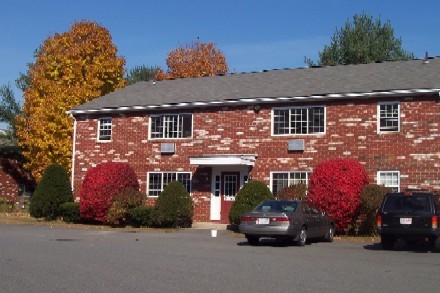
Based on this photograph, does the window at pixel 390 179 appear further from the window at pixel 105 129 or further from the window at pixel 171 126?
the window at pixel 105 129

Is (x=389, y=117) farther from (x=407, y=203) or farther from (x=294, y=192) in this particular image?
(x=407, y=203)

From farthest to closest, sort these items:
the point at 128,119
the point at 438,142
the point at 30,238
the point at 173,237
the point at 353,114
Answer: the point at 128,119, the point at 353,114, the point at 438,142, the point at 173,237, the point at 30,238

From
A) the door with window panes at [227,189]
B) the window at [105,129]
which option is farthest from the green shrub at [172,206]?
the window at [105,129]

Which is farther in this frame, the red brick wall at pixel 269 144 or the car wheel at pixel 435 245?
the red brick wall at pixel 269 144

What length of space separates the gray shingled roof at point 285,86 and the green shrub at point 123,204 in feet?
14.5

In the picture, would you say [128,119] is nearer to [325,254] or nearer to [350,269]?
[325,254]

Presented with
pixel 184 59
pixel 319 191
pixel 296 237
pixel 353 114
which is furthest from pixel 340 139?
pixel 184 59

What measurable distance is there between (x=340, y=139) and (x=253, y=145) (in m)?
3.85

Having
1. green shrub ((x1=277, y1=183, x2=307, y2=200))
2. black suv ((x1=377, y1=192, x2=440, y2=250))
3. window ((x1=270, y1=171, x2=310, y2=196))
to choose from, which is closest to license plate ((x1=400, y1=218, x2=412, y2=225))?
black suv ((x1=377, y1=192, x2=440, y2=250))

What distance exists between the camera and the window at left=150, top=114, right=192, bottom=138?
29688 mm

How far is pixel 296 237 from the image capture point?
19.2m

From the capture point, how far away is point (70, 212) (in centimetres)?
2955

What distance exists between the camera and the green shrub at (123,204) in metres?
27.1

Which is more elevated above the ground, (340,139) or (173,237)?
(340,139)
